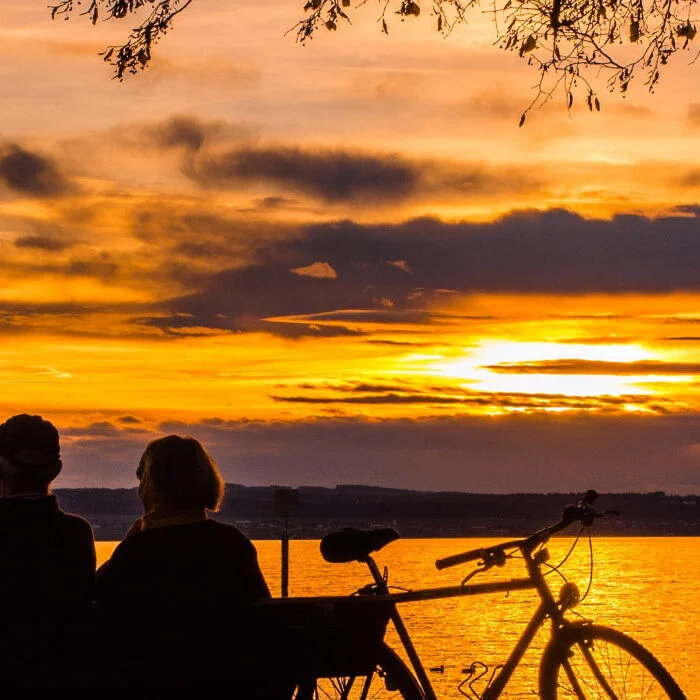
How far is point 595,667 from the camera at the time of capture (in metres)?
5.72

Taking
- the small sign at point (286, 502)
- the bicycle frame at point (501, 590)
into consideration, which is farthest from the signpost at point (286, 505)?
the bicycle frame at point (501, 590)

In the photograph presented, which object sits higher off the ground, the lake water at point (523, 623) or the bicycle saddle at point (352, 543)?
the bicycle saddle at point (352, 543)

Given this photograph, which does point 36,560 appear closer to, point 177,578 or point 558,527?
point 177,578

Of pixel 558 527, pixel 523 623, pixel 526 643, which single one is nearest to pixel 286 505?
pixel 526 643

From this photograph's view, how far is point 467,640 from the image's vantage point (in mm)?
37031

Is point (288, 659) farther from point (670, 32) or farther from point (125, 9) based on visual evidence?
point (670, 32)

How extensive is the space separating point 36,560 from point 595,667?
91.6 inches

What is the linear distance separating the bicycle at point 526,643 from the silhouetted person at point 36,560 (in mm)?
1014

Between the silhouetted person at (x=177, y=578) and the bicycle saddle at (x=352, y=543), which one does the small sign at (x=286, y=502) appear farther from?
the silhouetted person at (x=177, y=578)

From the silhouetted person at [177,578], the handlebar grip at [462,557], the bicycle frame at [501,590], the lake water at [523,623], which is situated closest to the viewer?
the silhouetted person at [177,578]

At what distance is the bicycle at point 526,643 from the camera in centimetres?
528

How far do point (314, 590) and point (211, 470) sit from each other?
7157cm

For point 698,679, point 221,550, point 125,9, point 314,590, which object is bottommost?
point 314,590

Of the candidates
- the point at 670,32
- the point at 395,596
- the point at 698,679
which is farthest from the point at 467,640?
the point at 395,596
